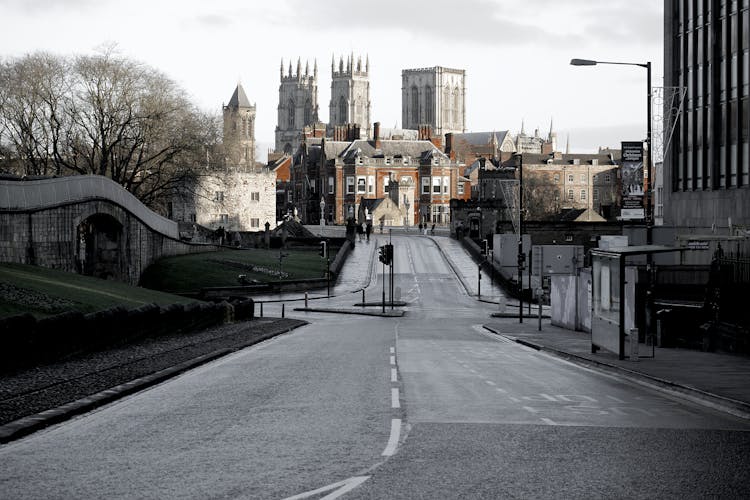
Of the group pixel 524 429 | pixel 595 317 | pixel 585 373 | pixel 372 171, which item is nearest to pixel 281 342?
pixel 595 317

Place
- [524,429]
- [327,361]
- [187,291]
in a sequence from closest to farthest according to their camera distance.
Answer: [524,429] → [327,361] → [187,291]

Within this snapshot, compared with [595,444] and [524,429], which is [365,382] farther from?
[595,444]

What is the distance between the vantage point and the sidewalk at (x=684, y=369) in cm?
1731

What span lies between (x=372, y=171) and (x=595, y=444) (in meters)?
154

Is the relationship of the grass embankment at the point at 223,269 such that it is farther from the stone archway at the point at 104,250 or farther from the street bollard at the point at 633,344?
the street bollard at the point at 633,344

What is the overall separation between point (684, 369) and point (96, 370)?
12.4m

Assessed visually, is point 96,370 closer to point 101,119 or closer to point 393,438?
point 393,438

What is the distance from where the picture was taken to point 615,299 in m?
24.6

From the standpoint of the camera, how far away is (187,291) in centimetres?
5859

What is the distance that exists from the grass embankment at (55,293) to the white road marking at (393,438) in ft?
38.6

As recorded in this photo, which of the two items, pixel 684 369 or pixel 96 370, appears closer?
pixel 96 370

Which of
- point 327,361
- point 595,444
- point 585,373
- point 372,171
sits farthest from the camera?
point 372,171

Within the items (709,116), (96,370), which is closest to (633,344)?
(96,370)

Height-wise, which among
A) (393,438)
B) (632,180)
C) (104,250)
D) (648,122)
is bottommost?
(393,438)
